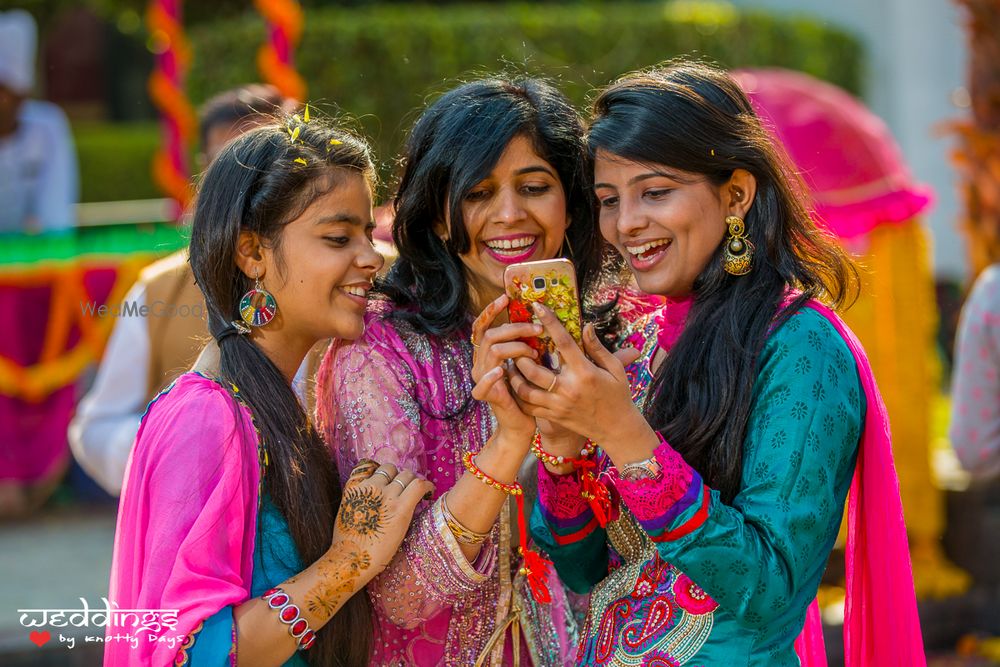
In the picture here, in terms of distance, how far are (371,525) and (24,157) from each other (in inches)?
217

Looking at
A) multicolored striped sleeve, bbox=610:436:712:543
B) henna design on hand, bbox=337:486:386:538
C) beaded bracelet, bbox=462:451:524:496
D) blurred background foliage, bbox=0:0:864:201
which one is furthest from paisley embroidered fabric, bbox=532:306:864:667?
blurred background foliage, bbox=0:0:864:201

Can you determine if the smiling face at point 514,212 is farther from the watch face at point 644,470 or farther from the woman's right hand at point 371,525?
the watch face at point 644,470

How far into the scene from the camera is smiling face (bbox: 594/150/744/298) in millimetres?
2209

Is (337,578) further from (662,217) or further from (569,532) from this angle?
(662,217)

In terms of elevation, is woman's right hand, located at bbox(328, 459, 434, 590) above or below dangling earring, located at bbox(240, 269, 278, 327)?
below

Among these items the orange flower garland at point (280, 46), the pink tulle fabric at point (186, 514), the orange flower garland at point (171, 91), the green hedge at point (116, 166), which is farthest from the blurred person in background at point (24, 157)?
the green hedge at point (116, 166)

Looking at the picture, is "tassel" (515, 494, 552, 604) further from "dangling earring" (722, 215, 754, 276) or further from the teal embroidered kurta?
"dangling earring" (722, 215, 754, 276)

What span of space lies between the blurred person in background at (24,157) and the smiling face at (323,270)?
15.8ft

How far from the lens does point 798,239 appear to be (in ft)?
7.55

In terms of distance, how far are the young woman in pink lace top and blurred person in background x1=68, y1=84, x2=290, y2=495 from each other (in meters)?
1.17

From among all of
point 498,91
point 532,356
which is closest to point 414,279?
point 498,91

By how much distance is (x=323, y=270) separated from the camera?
2.38 meters

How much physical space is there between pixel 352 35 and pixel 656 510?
9.44 m

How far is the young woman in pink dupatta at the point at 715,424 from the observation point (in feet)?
6.47
